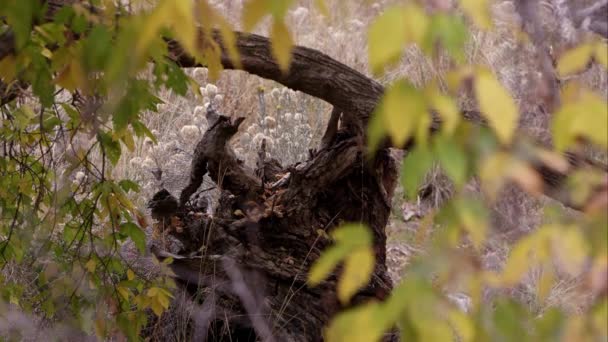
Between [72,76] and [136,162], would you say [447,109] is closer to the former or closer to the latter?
[72,76]

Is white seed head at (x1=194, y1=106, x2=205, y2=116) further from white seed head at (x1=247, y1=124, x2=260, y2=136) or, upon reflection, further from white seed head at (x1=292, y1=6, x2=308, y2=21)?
white seed head at (x1=292, y1=6, x2=308, y2=21)

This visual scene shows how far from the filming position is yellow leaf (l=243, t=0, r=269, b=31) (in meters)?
0.92

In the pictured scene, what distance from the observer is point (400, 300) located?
2.93 feet

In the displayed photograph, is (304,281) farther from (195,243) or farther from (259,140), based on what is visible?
(259,140)

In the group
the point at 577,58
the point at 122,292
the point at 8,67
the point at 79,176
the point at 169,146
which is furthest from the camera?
the point at 169,146

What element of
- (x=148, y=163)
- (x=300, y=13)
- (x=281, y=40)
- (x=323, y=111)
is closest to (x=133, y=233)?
(x=281, y=40)

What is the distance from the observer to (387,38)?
0.83 meters

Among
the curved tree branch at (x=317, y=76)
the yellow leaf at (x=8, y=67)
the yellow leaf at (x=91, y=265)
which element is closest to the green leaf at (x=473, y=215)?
the yellow leaf at (x=8, y=67)

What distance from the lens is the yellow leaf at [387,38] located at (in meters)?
0.83

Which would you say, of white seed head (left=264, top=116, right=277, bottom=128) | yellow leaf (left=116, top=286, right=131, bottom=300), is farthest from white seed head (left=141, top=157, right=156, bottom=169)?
yellow leaf (left=116, top=286, right=131, bottom=300)

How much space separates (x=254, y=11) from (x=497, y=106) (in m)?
0.29

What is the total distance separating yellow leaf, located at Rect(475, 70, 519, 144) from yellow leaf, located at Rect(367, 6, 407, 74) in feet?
0.30

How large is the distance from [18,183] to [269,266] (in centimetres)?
114

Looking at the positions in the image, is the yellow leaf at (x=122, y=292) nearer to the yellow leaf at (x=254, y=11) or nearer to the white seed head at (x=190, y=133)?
Result: the yellow leaf at (x=254, y=11)
